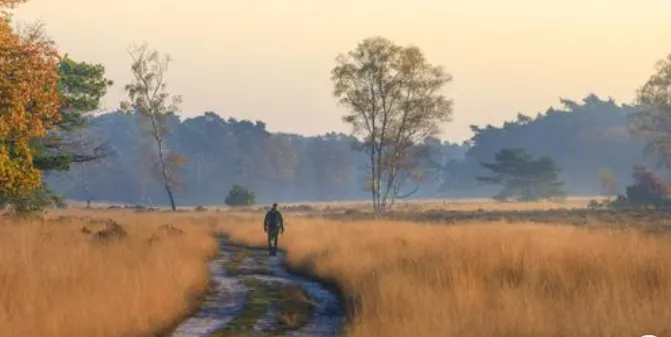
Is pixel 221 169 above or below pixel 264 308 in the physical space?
above

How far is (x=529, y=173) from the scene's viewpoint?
9350cm

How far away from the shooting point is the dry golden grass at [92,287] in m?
10.4

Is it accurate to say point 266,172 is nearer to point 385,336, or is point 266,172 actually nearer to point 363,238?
point 363,238

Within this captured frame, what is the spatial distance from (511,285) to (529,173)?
274 feet

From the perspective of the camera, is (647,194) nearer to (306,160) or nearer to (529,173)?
(529,173)

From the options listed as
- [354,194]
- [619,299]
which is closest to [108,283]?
[619,299]

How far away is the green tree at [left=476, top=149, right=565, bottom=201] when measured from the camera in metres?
93.2

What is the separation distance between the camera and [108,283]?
13.2 m

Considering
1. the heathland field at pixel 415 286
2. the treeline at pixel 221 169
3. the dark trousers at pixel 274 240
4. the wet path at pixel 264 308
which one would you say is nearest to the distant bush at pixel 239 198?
the dark trousers at pixel 274 240

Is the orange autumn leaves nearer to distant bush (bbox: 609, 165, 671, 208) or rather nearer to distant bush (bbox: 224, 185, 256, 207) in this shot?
distant bush (bbox: 609, 165, 671, 208)

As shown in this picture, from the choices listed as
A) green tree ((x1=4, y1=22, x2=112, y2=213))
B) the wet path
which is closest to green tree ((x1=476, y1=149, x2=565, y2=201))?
green tree ((x1=4, y1=22, x2=112, y2=213))

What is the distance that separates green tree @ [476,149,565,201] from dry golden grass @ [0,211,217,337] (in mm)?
78221

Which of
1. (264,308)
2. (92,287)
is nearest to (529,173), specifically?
(264,308)

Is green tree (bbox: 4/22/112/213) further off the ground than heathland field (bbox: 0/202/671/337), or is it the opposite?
green tree (bbox: 4/22/112/213)
